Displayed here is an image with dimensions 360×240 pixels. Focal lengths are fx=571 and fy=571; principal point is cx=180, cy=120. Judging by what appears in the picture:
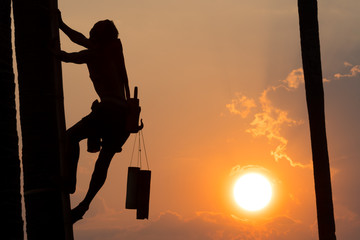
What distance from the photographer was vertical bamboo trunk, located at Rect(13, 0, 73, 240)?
626cm

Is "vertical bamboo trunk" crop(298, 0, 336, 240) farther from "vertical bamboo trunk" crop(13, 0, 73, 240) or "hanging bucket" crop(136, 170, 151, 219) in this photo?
"vertical bamboo trunk" crop(13, 0, 73, 240)

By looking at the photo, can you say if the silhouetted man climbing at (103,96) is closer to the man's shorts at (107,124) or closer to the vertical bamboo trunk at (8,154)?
the man's shorts at (107,124)

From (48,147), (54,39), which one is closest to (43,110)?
(48,147)

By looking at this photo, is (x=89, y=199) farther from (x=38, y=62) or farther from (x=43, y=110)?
(x=38, y=62)

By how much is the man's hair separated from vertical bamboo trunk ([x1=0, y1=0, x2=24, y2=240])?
135 centimetres

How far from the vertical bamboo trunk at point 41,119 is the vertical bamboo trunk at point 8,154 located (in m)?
0.34

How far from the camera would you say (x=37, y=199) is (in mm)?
6270

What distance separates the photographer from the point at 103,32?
7.25m

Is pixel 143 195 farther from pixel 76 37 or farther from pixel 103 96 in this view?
pixel 76 37

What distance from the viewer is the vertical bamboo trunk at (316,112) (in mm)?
12336

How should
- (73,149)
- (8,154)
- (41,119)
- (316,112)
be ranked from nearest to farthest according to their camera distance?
(8,154) → (41,119) → (73,149) → (316,112)

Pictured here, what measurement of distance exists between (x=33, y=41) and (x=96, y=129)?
4.38 feet

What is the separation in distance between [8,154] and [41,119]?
2.23ft

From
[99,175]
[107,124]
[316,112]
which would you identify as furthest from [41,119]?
[316,112]
